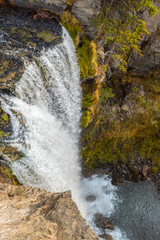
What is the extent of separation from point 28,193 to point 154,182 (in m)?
7.18

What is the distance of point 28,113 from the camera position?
4.96 metres

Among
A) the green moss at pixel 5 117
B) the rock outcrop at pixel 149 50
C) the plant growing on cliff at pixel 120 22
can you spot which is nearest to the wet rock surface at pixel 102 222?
→ the green moss at pixel 5 117

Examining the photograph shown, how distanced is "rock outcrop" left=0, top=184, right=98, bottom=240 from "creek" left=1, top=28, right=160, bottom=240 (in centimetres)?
148

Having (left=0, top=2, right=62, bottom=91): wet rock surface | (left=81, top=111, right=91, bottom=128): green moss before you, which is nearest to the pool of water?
(left=81, top=111, right=91, bottom=128): green moss

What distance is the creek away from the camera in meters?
4.90

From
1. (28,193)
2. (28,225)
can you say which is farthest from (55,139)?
(28,225)

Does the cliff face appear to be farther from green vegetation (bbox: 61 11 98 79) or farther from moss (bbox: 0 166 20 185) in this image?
moss (bbox: 0 166 20 185)

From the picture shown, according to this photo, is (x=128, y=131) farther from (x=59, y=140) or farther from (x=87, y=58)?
(x=87, y=58)

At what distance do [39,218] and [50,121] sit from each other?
3.17m

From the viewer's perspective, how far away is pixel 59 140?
20.7 ft

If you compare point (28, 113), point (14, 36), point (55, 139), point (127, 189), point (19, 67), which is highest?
point (14, 36)

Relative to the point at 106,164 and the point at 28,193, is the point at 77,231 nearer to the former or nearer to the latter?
the point at 28,193

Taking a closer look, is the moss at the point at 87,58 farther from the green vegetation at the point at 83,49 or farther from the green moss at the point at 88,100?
the green moss at the point at 88,100

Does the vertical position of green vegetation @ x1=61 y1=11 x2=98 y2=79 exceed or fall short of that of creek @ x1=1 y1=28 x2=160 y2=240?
it exceeds it
